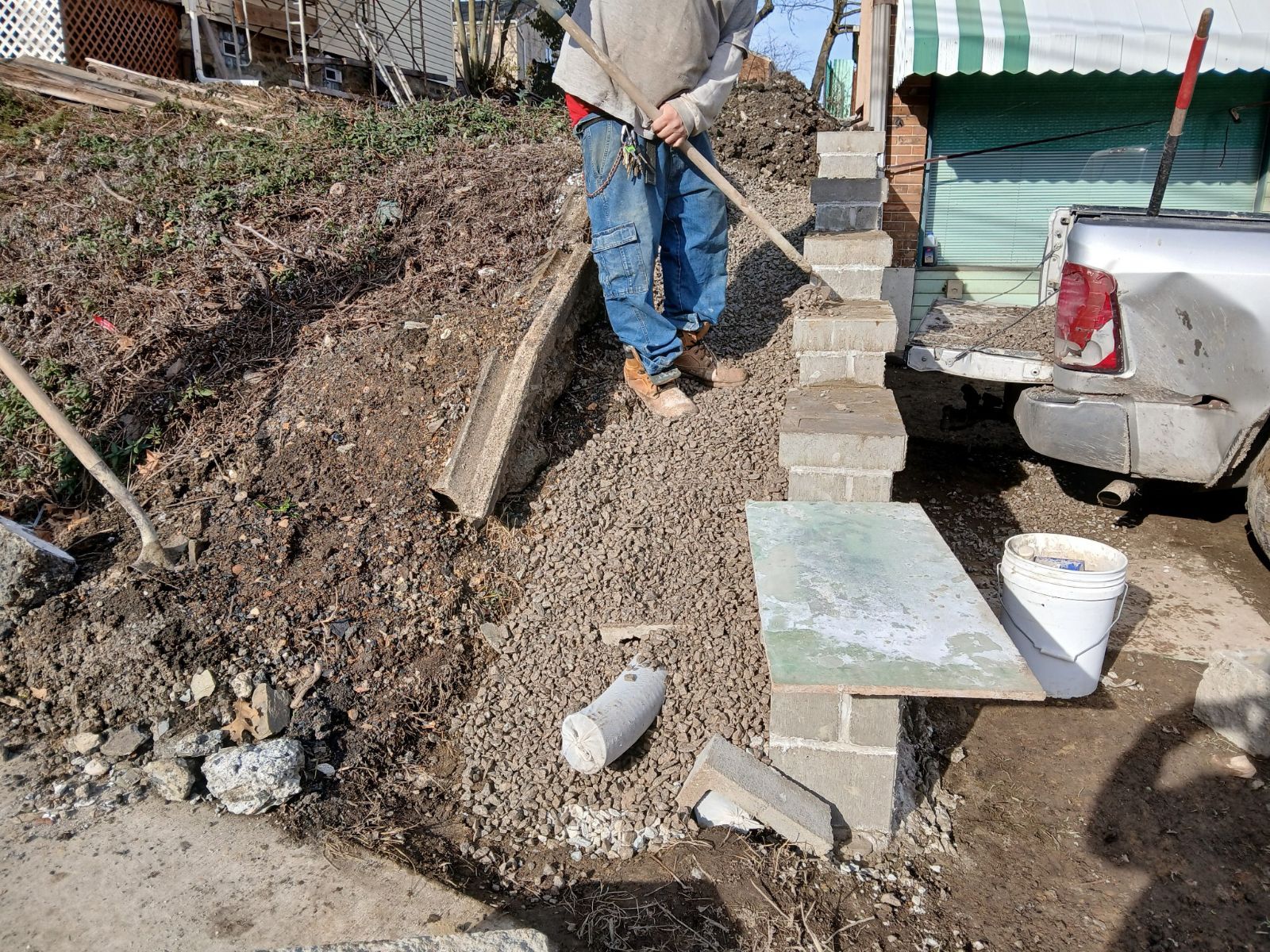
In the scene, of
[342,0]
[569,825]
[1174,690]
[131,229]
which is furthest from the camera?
[342,0]

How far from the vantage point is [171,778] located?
2.59 metres

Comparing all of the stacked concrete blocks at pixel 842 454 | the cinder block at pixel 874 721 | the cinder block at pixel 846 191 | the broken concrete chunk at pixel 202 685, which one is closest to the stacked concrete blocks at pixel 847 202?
the cinder block at pixel 846 191

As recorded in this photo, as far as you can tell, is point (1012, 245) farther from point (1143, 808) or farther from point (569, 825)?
point (569, 825)

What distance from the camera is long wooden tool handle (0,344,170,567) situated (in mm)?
3207

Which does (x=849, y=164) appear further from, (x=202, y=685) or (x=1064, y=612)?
(x=202, y=685)

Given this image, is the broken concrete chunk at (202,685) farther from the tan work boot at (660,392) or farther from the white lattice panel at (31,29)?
the white lattice panel at (31,29)

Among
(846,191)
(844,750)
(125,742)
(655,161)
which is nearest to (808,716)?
(844,750)

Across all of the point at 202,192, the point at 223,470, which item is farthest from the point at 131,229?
the point at 223,470

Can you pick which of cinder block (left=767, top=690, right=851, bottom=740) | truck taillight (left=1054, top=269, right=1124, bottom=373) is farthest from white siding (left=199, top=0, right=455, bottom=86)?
cinder block (left=767, top=690, right=851, bottom=740)

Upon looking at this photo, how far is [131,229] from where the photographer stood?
532 cm

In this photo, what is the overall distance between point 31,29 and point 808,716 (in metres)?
13.5

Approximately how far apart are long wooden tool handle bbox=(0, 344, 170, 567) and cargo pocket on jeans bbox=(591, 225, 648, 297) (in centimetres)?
218

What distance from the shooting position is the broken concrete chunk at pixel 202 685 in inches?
112

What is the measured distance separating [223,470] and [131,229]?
264 cm
